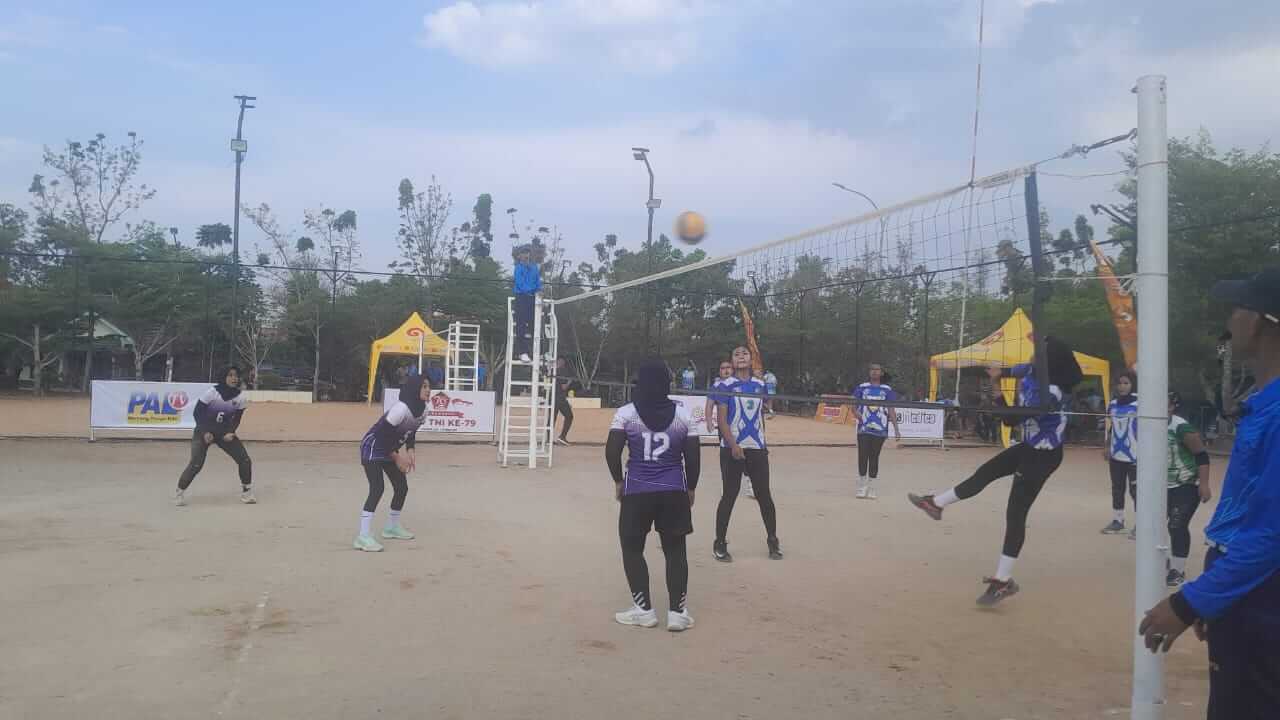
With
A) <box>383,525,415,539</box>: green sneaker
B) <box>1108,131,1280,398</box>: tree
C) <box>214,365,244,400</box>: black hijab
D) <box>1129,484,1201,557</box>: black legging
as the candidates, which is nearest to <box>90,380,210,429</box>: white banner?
<box>214,365,244,400</box>: black hijab

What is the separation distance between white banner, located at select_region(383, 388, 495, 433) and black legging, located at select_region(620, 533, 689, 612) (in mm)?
11083

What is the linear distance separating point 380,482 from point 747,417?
10.8ft

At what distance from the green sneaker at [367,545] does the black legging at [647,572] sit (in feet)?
9.17

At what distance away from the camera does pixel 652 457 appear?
17.3ft

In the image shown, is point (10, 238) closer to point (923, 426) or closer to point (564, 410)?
point (564, 410)

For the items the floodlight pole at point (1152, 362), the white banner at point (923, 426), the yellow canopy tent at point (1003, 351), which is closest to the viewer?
the floodlight pole at point (1152, 362)

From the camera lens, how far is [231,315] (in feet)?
77.3

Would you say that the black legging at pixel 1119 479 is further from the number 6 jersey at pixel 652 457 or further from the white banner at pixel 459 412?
the white banner at pixel 459 412

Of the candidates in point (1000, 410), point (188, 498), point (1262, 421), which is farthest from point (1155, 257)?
point (188, 498)

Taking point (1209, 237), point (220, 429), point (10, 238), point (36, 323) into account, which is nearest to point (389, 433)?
point (220, 429)

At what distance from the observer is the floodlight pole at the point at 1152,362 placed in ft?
11.6

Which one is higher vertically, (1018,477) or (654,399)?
(654,399)

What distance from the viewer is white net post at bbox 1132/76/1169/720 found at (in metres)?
3.54

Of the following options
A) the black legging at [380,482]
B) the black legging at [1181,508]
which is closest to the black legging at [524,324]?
the black legging at [380,482]
